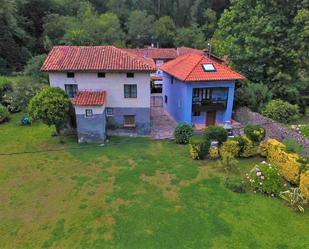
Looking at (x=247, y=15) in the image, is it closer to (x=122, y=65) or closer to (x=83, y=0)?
(x=122, y=65)

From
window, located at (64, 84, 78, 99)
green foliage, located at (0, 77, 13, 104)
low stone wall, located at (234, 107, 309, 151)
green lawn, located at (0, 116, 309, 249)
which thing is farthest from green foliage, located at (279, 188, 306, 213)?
green foliage, located at (0, 77, 13, 104)

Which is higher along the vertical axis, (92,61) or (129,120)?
(92,61)

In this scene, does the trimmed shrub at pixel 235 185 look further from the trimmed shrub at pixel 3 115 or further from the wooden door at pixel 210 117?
the trimmed shrub at pixel 3 115

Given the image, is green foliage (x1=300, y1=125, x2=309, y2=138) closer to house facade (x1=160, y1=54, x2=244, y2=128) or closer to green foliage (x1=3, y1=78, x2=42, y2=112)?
house facade (x1=160, y1=54, x2=244, y2=128)

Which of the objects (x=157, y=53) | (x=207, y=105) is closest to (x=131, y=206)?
(x=207, y=105)

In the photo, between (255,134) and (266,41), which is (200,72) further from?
(266,41)

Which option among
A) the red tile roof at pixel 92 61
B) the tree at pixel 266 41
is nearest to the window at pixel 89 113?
the red tile roof at pixel 92 61
